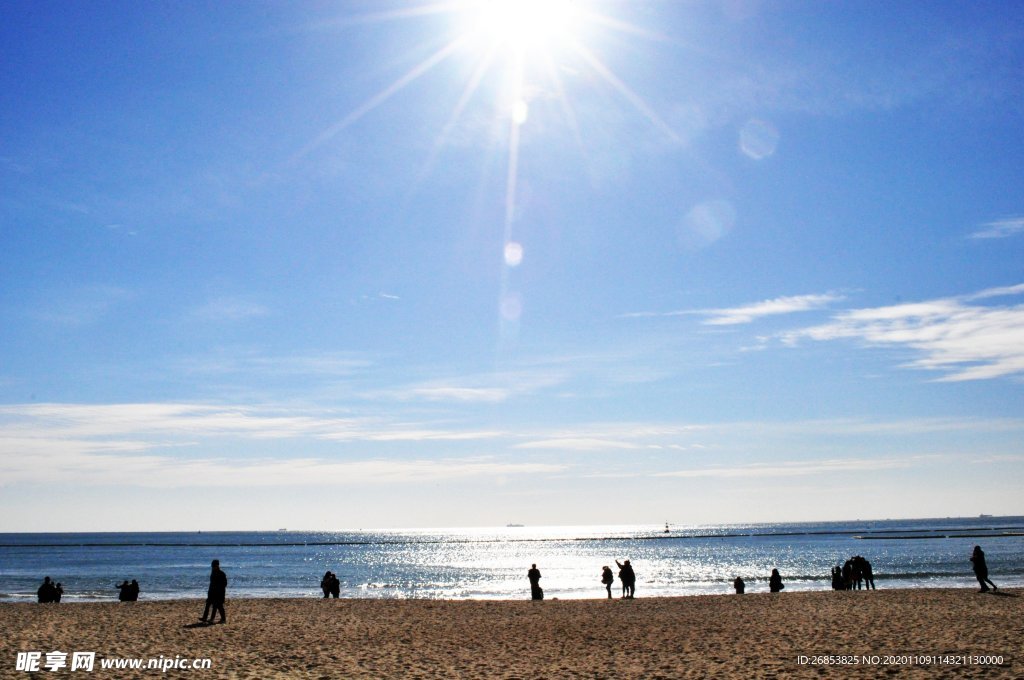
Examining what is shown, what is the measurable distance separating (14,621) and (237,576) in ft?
158

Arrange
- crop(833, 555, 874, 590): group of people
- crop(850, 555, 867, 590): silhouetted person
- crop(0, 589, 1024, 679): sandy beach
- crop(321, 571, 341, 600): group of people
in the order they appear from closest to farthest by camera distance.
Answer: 1. crop(0, 589, 1024, 679): sandy beach
2. crop(833, 555, 874, 590): group of people
3. crop(850, 555, 867, 590): silhouetted person
4. crop(321, 571, 341, 600): group of people

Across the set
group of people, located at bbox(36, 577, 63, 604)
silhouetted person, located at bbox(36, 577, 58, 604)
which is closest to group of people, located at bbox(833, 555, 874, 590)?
group of people, located at bbox(36, 577, 63, 604)

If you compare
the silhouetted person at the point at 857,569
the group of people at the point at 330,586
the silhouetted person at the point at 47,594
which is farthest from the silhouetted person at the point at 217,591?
the silhouetted person at the point at 857,569

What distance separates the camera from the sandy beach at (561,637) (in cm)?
1405

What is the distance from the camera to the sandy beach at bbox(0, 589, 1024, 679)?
46.1 feet

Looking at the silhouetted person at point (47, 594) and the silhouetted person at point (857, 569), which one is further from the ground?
the silhouetted person at point (857, 569)

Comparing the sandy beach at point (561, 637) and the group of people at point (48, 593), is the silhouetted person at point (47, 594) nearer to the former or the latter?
the group of people at point (48, 593)

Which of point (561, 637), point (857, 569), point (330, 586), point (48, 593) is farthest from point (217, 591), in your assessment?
point (857, 569)

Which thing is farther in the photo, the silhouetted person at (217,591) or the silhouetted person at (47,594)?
the silhouetted person at (47,594)

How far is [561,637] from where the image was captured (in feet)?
62.4

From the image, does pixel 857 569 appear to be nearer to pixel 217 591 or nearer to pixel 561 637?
pixel 561 637

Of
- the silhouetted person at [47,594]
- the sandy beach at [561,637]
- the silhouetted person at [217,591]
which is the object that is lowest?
the silhouetted person at [47,594]

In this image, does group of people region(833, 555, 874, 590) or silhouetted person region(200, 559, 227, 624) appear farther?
group of people region(833, 555, 874, 590)

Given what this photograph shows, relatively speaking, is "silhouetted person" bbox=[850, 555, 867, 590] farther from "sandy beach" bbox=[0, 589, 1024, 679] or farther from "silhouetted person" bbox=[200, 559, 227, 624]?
"silhouetted person" bbox=[200, 559, 227, 624]
